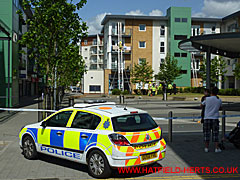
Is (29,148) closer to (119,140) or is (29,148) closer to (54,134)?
(54,134)

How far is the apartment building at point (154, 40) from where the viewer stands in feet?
191

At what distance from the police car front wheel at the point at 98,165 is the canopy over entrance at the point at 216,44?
1528 cm

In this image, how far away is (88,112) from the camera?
6.64 meters

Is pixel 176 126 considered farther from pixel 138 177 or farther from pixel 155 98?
pixel 155 98

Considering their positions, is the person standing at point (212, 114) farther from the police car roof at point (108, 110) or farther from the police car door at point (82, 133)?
the police car door at point (82, 133)

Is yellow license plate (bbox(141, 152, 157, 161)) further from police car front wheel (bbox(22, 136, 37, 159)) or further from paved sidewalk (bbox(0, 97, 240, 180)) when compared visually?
police car front wheel (bbox(22, 136, 37, 159))

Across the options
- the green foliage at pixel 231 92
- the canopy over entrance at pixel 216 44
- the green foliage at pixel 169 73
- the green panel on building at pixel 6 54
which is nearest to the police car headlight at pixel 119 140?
the canopy over entrance at pixel 216 44

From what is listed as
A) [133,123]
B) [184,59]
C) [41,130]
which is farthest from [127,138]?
[184,59]

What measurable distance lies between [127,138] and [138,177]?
95 centimetres

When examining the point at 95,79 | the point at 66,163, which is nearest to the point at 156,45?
the point at 95,79

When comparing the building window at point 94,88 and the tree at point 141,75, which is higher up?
the tree at point 141,75

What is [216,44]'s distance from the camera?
21.4 metres

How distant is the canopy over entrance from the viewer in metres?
19.0

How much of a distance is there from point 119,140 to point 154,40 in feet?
181
